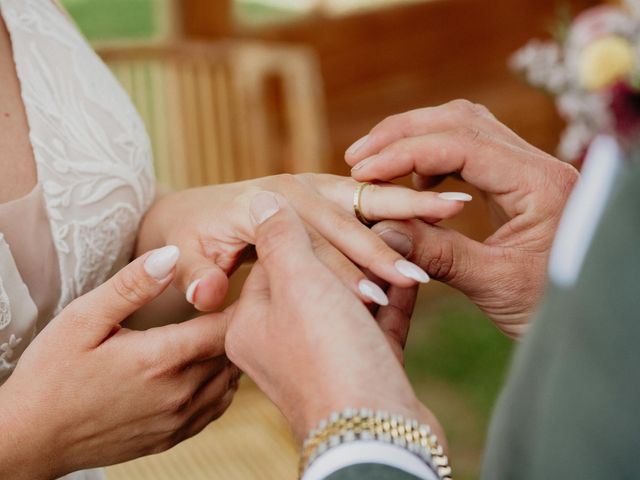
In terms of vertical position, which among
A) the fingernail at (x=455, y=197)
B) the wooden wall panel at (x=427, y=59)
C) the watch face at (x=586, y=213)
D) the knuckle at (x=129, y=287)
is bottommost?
the wooden wall panel at (x=427, y=59)

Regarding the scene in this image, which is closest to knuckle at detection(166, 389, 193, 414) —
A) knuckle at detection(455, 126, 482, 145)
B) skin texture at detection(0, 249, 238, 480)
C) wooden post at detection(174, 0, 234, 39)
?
skin texture at detection(0, 249, 238, 480)

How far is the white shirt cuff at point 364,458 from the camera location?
0.67 metres

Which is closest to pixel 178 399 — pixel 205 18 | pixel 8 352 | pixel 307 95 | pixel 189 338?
pixel 189 338

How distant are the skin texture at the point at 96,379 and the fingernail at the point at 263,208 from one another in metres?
0.12

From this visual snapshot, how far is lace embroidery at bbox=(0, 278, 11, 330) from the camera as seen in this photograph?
1.01m

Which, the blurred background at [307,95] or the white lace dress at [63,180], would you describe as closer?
the white lace dress at [63,180]

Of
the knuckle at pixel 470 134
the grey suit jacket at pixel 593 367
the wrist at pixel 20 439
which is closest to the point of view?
the grey suit jacket at pixel 593 367

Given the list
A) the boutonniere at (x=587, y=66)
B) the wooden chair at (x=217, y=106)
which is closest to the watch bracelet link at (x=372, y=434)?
the boutonniere at (x=587, y=66)

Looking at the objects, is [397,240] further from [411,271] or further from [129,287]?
[129,287]

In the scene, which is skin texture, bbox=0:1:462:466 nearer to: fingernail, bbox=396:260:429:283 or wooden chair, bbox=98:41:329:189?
fingernail, bbox=396:260:429:283

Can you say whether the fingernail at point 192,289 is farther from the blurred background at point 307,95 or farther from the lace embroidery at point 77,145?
the blurred background at point 307,95

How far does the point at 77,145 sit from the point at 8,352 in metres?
0.28

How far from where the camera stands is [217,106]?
2.13 metres

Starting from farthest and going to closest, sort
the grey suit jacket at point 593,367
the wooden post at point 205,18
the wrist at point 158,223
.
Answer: the wooden post at point 205,18 < the wrist at point 158,223 < the grey suit jacket at point 593,367
